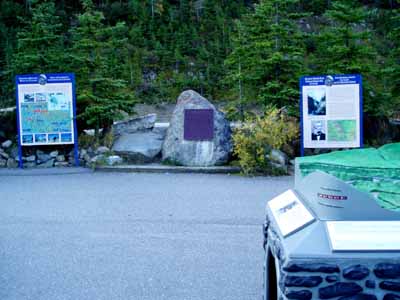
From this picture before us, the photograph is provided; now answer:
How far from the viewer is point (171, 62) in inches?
1019

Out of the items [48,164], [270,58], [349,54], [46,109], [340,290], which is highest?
[349,54]

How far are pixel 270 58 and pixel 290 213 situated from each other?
417 inches

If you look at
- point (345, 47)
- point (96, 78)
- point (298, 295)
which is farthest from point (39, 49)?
point (298, 295)

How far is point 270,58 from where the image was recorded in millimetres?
13008

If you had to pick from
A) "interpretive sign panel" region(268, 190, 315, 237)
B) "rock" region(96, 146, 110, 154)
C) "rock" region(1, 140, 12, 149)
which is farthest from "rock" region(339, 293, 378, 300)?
"rock" region(1, 140, 12, 149)

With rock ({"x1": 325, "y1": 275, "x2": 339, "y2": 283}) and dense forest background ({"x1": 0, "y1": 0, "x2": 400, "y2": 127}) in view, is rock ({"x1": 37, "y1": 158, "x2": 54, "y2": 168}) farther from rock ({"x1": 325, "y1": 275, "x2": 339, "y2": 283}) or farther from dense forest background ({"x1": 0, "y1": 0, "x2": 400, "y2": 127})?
rock ({"x1": 325, "y1": 275, "x2": 339, "y2": 283})

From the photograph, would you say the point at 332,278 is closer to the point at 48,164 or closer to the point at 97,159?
the point at 97,159

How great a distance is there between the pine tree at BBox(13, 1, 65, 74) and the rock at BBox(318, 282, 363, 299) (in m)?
12.2

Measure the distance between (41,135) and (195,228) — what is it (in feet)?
21.0

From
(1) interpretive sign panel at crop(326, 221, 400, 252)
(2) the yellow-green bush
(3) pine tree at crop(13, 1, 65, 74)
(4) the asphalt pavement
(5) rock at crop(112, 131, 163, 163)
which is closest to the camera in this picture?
(1) interpretive sign panel at crop(326, 221, 400, 252)

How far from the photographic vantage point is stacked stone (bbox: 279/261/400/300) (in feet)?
7.56

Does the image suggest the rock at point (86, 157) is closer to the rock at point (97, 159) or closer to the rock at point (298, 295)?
the rock at point (97, 159)

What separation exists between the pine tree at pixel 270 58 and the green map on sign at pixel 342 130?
1.37 m

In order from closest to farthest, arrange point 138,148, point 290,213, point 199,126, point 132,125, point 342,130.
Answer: point 290,213
point 342,130
point 199,126
point 138,148
point 132,125
